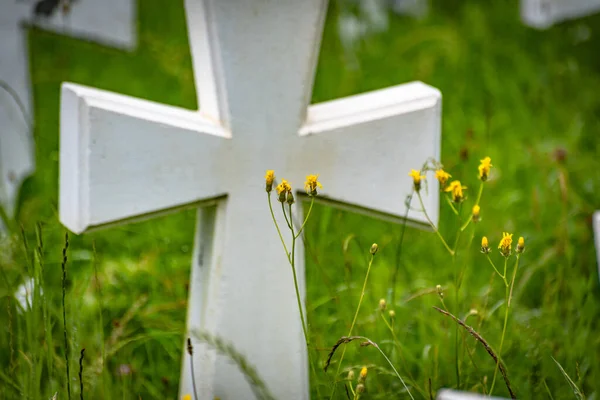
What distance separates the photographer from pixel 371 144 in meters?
1.26

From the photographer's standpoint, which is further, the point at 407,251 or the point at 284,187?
the point at 407,251

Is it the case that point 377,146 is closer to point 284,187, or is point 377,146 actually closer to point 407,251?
point 284,187

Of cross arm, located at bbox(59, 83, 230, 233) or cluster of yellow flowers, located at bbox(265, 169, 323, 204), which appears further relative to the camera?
cross arm, located at bbox(59, 83, 230, 233)

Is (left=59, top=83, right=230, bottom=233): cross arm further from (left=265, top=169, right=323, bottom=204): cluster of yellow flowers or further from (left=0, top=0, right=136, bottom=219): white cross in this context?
(left=0, top=0, right=136, bottom=219): white cross

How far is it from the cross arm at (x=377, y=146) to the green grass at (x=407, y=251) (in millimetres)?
124

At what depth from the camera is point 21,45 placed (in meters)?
2.05

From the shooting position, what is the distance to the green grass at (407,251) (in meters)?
1.31

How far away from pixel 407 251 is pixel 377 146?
691 mm

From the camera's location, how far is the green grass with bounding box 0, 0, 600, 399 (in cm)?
131

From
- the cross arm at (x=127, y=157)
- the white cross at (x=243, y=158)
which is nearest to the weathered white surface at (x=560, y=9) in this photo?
the white cross at (x=243, y=158)

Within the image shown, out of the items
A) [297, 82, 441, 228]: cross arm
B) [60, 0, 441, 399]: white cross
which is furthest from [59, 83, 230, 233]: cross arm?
[297, 82, 441, 228]: cross arm

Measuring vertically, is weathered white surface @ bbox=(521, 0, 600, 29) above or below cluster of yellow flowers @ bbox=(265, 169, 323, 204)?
above

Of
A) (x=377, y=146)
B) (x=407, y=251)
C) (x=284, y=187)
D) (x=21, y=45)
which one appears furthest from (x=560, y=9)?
(x=284, y=187)

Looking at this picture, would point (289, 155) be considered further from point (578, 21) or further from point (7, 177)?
point (578, 21)
